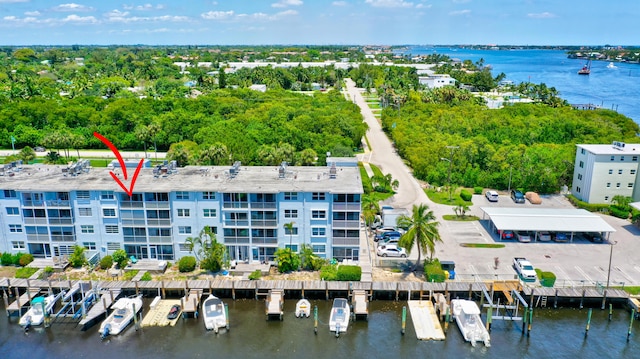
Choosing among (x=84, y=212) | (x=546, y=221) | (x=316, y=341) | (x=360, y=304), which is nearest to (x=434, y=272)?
(x=360, y=304)

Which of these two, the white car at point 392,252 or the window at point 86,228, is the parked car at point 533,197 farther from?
the window at point 86,228

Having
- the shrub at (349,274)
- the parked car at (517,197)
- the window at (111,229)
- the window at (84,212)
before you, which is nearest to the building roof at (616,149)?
the parked car at (517,197)

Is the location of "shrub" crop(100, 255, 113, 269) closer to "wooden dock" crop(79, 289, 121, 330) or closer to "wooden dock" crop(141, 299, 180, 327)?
"wooden dock" crop(79, 289, 121, 330)

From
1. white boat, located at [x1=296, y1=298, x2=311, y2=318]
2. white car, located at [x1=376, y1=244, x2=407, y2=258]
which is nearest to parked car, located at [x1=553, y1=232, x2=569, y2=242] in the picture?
white car, located at [x1=376, y1=244, x2=407, y2=258]

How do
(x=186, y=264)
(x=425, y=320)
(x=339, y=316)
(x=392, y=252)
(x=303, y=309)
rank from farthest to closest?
(x=392, y=252) < (x=186, y=264) < (x=303, y=309) < (x=425, y=320) < (x=339, y=316)

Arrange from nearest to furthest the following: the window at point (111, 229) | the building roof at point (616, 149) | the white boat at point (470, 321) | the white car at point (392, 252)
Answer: the white boat at point (470, 321), the window at point (111, 229), the white car at point (392, 252), the building roof at point (616, 149)

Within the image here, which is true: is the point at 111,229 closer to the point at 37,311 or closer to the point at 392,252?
the point at 37,311
